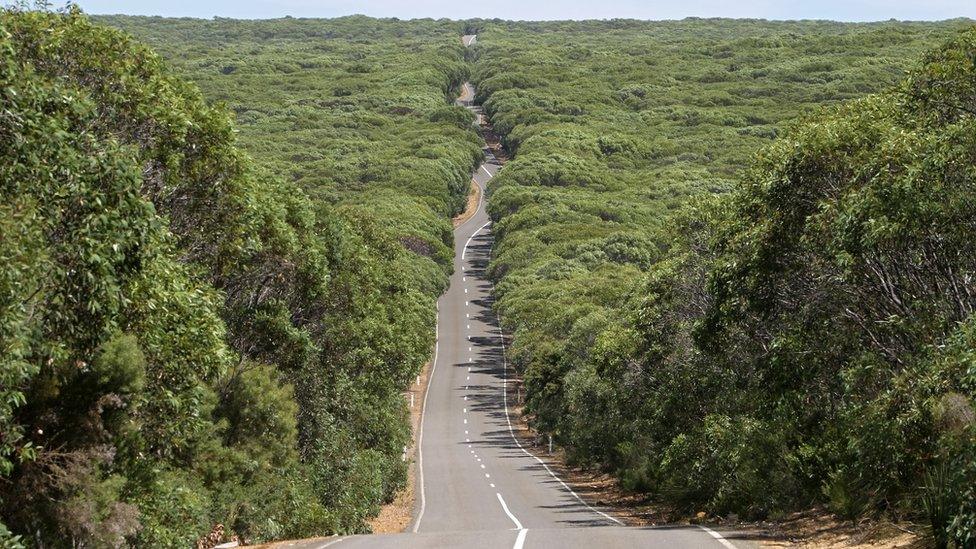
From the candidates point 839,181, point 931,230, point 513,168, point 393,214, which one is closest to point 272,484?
point 839,181

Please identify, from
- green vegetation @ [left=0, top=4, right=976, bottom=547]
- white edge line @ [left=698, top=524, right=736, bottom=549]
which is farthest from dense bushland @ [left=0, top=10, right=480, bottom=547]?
white edge line @ [left=698, top=524, right=736, bottom=549]

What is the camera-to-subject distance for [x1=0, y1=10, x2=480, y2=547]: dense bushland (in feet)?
43.0

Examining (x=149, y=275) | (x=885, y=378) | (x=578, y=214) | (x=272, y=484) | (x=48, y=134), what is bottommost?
(x=578, y=214)

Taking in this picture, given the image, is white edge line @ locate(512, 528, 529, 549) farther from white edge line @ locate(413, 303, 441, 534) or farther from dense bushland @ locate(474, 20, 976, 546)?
white edge line @ locate(413, 303, 441, 534)

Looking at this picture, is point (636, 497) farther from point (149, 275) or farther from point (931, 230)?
point (149, 275)

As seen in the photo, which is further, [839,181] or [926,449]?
[839,181]

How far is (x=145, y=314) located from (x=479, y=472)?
148 feet

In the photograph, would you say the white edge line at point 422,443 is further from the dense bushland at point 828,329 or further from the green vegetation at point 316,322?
the dense bushland at point 828,329

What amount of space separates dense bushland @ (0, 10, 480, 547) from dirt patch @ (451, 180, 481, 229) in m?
117

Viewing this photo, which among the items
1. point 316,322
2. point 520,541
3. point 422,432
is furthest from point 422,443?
point 520,541

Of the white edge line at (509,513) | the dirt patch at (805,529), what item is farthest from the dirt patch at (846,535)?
the white edge line at (509,513)

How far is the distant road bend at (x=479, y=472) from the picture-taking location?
61.6 ft

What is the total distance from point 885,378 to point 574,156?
15464 cm

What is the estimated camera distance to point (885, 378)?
717 inches
